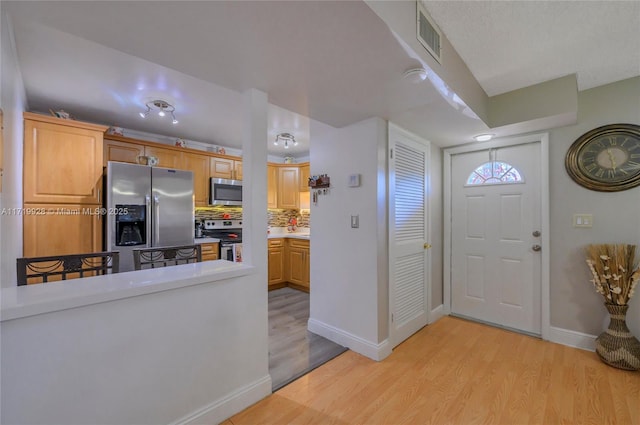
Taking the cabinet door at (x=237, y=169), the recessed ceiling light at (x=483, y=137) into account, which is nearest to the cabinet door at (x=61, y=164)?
the cabinet door at (x=237, y=169)

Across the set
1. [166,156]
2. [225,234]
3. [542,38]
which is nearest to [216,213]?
[225,234]

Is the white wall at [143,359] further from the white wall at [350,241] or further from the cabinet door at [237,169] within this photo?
the cabinet door at [237,169]

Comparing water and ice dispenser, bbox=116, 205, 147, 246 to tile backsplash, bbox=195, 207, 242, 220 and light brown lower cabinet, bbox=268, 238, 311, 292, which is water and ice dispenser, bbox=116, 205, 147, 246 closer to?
tile backsplash, bbox=195, 207, 242, 220

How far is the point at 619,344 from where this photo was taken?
213 centimetres

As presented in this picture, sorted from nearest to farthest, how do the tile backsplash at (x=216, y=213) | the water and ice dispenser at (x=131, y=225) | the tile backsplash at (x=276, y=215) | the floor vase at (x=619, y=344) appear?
the floor vase at (x=619, y=344) → the water and ice dispenser at (x=131, y=225) → the tile backsplash at (x=216, y=213) → the tile backsplash at (x=276, y=215)

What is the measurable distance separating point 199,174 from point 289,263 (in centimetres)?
190

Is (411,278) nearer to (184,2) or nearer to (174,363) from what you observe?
(174,363)

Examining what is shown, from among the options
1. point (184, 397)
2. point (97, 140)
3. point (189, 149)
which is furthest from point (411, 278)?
point (97, 140)

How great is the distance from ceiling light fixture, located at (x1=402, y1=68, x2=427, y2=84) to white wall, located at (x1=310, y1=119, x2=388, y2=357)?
0.69 m

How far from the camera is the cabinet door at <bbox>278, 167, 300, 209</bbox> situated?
475 cm

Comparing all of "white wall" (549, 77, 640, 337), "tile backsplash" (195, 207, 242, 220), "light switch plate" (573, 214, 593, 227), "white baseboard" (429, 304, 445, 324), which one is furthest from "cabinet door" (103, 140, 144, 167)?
"light switch plate" (573, 214, 593, 227)

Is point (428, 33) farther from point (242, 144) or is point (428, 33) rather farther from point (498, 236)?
point (498, 236)

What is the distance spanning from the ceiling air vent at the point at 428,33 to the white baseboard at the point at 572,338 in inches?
107

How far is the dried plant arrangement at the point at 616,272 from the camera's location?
84.4 inches
